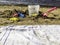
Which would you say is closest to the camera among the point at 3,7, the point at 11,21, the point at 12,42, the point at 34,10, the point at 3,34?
the point at 12,42

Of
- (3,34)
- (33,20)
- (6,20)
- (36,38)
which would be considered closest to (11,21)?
(6,20)

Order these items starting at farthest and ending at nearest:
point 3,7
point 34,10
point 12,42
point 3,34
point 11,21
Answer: point 3,7, point 34,10, point 11,21, point 3,34, point 12,42

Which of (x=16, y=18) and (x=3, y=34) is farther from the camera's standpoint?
(x=16, y=18)

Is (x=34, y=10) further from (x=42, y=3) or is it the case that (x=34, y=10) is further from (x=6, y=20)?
(x=42, y=3)

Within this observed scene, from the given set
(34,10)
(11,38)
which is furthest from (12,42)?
(34,10)

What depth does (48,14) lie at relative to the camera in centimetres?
506

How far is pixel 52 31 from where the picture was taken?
3.40 m

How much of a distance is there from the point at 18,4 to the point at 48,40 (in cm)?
351

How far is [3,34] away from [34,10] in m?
1.83

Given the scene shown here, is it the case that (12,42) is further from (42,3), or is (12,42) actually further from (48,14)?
(42,3)

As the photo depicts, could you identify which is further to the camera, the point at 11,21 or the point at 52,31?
the point at 11,21

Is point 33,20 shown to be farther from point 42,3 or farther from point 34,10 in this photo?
point 42,3

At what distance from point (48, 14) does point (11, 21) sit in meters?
1.27

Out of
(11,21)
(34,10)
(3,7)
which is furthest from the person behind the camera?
(3,7)
